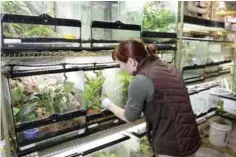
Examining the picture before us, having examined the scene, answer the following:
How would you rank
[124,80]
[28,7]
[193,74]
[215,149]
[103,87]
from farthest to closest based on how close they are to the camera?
[215,149]
[193,74]
[124,80]
[103,87]
[28,7]

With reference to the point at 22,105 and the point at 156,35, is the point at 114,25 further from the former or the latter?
the point at 22,105

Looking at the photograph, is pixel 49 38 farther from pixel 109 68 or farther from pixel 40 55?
pixel 109 68

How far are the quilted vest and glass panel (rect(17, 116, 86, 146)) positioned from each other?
0.43 metres

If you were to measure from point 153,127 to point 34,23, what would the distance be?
35.6 inches

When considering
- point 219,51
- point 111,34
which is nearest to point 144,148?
point 111,34

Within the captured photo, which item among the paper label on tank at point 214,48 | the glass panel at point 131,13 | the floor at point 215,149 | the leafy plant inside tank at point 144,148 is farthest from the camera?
the paper label on tank at point 214,48

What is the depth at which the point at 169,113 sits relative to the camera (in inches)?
50.8

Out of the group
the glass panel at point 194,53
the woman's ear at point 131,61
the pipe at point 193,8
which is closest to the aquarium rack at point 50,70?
the woman's ear at point 131,61

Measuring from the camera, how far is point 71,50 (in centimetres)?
130

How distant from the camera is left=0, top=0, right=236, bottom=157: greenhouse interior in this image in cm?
114

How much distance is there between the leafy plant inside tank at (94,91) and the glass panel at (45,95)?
7cm

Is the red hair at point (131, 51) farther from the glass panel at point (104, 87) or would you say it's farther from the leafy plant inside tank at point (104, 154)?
the leafy plant inside tank at point (104, 154)

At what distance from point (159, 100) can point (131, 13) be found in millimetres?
759

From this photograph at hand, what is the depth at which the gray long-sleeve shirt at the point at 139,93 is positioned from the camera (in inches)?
49.5
